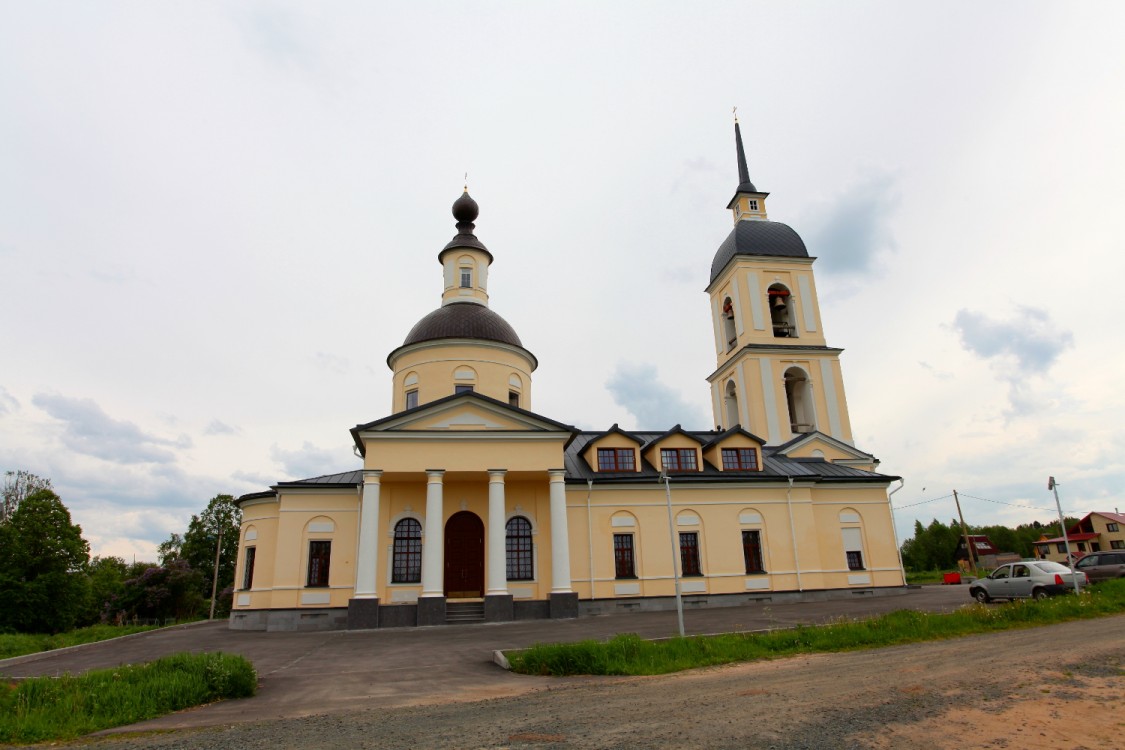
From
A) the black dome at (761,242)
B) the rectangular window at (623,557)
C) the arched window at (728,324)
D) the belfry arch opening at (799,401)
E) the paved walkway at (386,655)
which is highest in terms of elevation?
the black dome at (761,242)

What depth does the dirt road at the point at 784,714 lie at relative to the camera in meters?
6.67

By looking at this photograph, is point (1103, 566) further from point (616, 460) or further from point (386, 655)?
point (386, 655)

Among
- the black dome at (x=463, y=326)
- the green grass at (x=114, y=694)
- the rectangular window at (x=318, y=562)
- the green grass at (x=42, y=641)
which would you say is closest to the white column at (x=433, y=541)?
the rectangular window at (x=318, y=562)

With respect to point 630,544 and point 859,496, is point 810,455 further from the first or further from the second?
point 630,544

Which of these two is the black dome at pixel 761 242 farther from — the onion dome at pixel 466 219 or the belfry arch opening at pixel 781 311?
the onion dome at pixel 466 219

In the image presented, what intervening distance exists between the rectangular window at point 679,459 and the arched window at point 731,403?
341 inches

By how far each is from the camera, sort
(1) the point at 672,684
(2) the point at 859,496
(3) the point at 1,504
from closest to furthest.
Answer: (1) the point at 672,684 → (2) the point at 859,496 → (3) the point at 1,504

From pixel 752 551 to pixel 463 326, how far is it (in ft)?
51.1

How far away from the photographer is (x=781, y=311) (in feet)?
117

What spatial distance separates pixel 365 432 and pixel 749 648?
48.8ft

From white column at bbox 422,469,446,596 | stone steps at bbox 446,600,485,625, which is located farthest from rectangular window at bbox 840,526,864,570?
white column at bbox 422,469,446,596

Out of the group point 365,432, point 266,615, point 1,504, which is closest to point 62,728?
point 365,432

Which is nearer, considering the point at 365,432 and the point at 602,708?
the point at 602,708

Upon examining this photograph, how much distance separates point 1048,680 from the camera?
8820 millimetres
